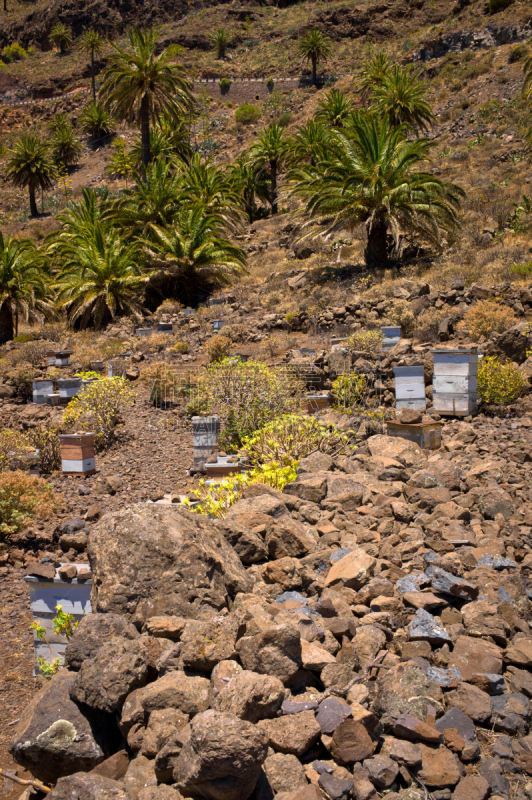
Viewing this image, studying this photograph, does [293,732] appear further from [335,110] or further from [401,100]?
[335,110]

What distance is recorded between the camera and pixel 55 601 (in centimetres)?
401

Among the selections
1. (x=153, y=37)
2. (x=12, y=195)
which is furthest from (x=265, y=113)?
(x=153, y=37)

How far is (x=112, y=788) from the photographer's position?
7.15 ft

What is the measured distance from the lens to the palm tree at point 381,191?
667 inches

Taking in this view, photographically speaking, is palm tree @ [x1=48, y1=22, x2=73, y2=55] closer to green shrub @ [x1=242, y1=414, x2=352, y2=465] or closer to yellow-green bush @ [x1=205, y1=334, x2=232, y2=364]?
yellow-green bush @ [x1=205, y1=334, x2=232, y2=364]

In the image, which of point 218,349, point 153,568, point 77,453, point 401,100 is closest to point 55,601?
point 153,568

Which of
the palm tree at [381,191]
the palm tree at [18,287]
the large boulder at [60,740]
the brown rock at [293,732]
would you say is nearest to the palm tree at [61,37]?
the palm tree at [18,287]

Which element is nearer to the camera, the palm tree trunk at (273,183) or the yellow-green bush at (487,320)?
the yellow-green bush at (487,320)

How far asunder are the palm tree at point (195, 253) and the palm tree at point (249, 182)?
1002 centimetres

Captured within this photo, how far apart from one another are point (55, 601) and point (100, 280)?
19.0m

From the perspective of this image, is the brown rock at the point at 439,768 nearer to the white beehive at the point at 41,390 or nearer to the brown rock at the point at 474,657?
the brown rock at the point at 474,657

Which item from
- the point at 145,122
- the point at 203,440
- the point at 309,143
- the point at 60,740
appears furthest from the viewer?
the point at 309,143

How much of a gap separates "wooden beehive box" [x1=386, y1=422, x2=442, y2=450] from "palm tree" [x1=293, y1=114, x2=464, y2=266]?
10.1 m

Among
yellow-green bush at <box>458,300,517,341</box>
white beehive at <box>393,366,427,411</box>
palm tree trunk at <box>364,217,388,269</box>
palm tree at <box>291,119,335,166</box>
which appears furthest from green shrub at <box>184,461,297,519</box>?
palm tree at <box>291,119,335,166</box>
